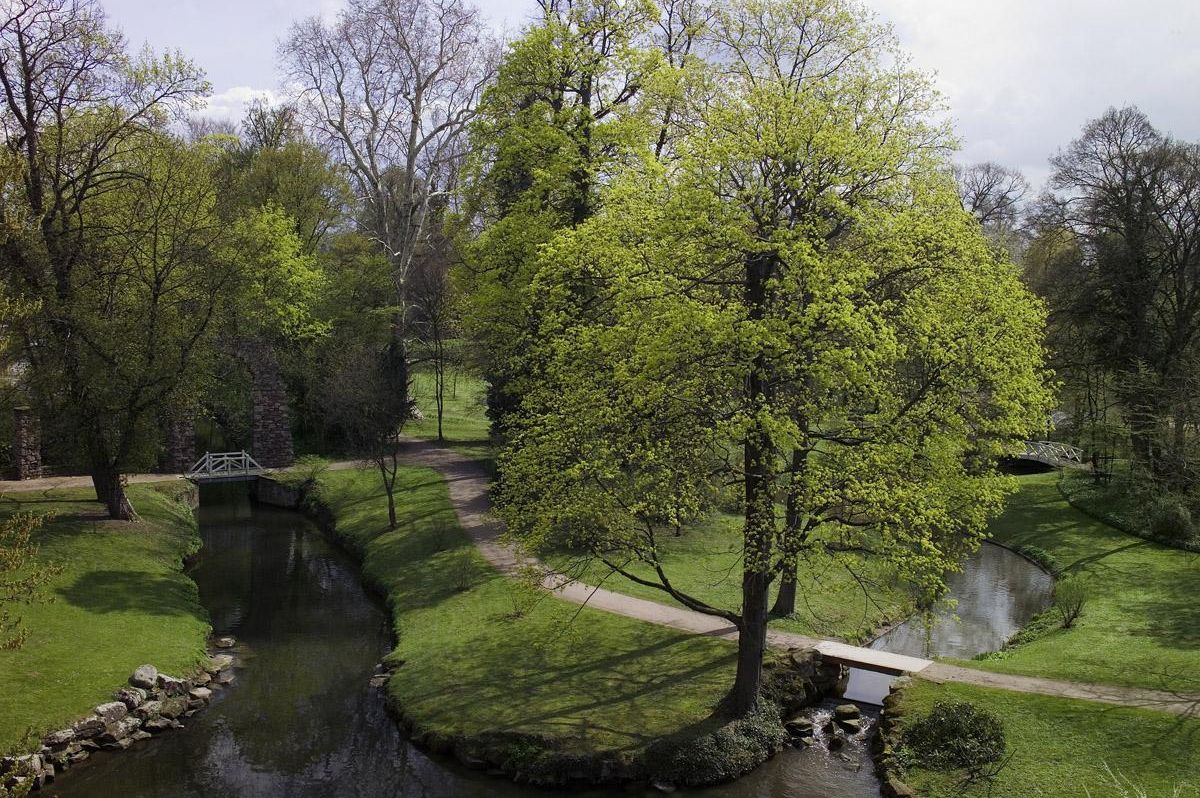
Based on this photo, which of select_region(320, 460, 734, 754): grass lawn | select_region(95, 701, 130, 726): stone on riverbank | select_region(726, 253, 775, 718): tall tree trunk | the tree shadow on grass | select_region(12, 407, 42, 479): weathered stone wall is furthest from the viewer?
select_region(12, 407, 42, 479): weathered stone wall

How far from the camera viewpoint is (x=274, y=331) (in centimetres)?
4191

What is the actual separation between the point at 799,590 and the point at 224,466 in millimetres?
27035

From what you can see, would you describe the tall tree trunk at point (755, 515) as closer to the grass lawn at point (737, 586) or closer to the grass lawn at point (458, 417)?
the grass lawn at point (737, 586)

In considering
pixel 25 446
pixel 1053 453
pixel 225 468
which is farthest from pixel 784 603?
pixel 25 446

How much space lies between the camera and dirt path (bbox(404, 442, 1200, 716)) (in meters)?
15.3

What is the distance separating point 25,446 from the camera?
32094mm

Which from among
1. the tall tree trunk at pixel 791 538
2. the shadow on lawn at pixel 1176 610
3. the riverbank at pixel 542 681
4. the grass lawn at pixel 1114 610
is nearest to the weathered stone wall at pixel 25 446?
the riverbank at pixel 542 681

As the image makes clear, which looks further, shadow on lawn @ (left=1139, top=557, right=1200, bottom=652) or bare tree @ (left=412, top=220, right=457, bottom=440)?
bare tree @ (left=412, top=220, right=457, bottom=440)

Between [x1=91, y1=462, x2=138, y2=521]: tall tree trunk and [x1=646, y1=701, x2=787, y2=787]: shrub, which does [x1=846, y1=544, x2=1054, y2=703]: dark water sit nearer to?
[x1=646, y1=701, x2=787, y2=787]: shrub

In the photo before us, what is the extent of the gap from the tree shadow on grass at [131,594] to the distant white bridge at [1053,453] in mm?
35567

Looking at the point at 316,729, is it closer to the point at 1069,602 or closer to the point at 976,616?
the point at 976,616

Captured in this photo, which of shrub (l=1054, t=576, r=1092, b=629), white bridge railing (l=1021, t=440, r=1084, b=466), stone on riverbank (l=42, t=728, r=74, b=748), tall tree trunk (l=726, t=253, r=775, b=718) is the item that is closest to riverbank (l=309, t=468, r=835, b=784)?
tall tree trunk (l=726, t=253, r=775, b=718)

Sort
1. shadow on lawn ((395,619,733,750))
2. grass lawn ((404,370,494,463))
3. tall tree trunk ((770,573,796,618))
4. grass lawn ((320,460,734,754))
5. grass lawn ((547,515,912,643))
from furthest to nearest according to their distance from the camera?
grass lawn ((404,370,494,463)) → tall tree trunk ((770,573,796,618)) → grass lawn ((547,515,912,643)) → grass lawn ((320,460,734,754)) → shadow on lawn ((395,619,733,750))

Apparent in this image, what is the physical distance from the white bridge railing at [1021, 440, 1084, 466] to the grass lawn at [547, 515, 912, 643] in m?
21.3
